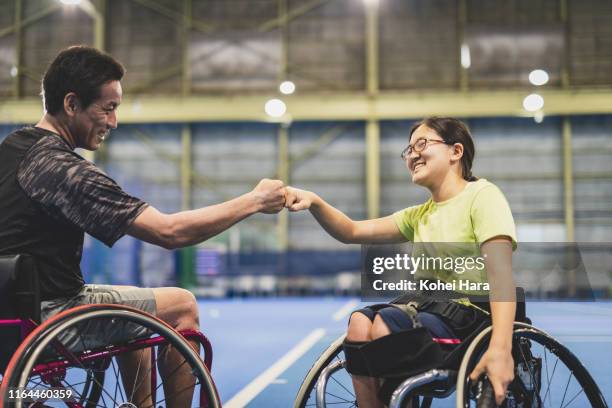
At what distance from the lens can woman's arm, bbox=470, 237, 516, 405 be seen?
1898 mm

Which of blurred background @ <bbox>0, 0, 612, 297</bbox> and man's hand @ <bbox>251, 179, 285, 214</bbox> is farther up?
blurred background @ <bbox>0, 0, 612, 297</bbox>

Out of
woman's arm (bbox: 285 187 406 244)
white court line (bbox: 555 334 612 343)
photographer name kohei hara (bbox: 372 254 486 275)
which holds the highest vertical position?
woman's arm (bbox: 285 187 406 244)

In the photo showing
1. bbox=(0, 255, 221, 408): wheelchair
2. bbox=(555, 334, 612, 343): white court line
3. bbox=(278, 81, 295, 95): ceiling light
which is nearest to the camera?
bbox=(0, 255, 221, 408): wheelchair

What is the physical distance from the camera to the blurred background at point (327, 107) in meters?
15.1

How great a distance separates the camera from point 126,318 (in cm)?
192

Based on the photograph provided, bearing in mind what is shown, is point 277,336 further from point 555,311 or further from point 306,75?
point 306,75

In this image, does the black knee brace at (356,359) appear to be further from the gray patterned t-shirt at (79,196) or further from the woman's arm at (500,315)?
the gray patterned t-shirt at (79,196)

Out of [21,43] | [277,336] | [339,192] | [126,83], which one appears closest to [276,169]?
[339,192]

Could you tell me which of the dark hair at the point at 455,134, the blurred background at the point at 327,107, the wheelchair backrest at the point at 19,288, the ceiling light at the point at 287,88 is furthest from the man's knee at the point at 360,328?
the ceiling light at the point at 287,88

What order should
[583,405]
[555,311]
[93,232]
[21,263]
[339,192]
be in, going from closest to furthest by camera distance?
1. [21,263]
2. [93,232]
3. [583,405]
4. [555,311]
5. [339,192]

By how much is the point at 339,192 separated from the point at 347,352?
13682 millimetres

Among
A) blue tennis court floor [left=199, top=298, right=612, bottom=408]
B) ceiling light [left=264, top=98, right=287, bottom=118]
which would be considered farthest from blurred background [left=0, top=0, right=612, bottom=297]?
blue tennis court floor [left=199, top=298, right=612, bottom=408]

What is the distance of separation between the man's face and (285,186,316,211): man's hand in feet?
2.20

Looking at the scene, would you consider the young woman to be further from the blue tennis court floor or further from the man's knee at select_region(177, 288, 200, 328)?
the blue tennis court floor
